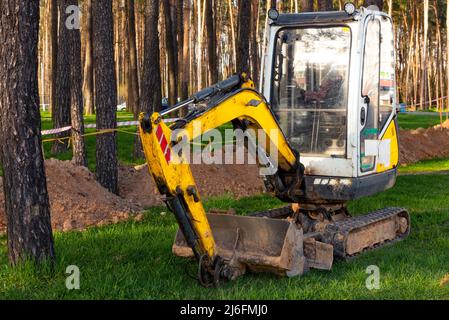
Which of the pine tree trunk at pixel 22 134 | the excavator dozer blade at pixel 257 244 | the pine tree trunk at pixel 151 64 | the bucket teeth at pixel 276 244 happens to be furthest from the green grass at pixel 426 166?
the pine tree trunk at pixel 22 134

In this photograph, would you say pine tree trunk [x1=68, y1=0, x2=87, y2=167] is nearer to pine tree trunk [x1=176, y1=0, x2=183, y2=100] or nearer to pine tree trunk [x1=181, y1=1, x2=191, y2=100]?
pine tree trunk [x1=181, y1=1, x2=191, y2=100]

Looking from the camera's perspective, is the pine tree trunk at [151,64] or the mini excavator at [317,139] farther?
the pine tree trunk at [151,64]

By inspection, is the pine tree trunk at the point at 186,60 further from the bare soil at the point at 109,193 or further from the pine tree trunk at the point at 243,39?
the bare soil at the point at 109,193

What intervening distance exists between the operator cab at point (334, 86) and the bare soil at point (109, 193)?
316 cm

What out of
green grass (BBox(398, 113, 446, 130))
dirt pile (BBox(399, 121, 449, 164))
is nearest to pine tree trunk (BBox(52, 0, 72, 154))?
dirt pile (BBox(399, 121, 449, 164))

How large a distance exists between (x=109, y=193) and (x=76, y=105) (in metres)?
4.20

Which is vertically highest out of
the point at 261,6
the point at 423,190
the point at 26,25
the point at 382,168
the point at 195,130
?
the point at 261,6

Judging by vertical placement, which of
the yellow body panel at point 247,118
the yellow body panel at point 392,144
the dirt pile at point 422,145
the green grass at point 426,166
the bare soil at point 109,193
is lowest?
the green grass at point 426,166

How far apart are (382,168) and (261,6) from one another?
162 feet

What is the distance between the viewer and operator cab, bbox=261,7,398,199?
28.7 feet

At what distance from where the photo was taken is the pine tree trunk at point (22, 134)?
6879 millimetres

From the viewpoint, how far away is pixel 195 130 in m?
6.48

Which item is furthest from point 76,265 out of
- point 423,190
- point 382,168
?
point 423,190
